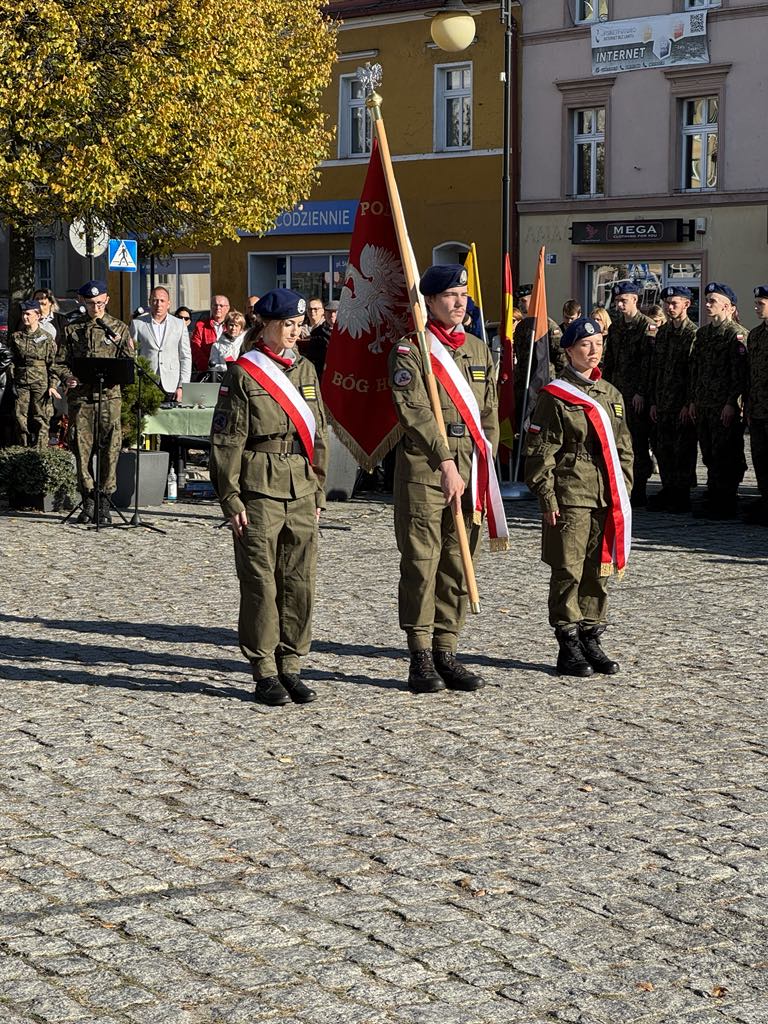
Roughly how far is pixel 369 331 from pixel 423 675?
6.40ft

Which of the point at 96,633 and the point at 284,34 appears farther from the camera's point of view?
the point at 284,34

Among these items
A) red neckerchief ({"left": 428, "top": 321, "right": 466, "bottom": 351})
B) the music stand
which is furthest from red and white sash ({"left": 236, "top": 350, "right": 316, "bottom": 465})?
the music stand

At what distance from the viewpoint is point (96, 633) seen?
32.4ft

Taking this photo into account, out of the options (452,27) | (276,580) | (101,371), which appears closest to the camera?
(276,580)

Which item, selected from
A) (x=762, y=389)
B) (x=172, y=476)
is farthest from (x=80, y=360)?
(x=762, y=389)

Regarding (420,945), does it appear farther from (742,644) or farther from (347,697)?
(742,644)

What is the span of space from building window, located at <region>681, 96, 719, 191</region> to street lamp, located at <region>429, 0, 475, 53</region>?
14.5 m

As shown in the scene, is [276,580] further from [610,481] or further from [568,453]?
[610,481]

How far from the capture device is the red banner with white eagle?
357 inches

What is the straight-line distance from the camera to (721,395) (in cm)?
1590

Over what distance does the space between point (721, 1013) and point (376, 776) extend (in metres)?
2.50

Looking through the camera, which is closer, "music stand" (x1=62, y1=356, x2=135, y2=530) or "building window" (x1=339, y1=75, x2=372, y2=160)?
"music stand" (x1=62, y1=356, x2=135, y2=530)

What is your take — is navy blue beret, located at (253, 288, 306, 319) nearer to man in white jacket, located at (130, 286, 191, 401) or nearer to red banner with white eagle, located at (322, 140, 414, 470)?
red banner with white eagle, located at (322, 140, 414, 470)

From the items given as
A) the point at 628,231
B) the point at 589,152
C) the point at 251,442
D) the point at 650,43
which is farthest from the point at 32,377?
the point at 589,152
